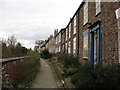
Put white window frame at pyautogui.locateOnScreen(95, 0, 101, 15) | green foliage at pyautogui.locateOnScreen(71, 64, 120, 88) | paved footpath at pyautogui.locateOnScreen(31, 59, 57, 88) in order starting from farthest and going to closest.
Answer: white window frame at pyautogui.locateOnScreen(95, 0, 101, 15) → paved footpath at pyautogui.locateOnScreen(31, 59, 57, 88) → green foliage at pyautogui.locateOnScreen(71, 64, 120, 88)

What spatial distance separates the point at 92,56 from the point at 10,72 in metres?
5.34

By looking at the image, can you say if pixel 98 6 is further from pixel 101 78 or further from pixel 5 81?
pixel 5 81

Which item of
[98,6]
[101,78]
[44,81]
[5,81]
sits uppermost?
[98,6]

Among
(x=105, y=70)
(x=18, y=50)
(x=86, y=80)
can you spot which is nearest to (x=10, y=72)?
(x=86, y=80)

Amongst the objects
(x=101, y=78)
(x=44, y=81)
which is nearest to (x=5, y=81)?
(x=44, y=81)

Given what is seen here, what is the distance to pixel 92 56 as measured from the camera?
1080 centimetres

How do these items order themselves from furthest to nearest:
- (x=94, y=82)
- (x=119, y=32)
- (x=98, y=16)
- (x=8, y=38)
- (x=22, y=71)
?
(x=8, y=38) → (x=98, y=16) → (x=22, y=71) → (x=119, y=32) → (x=94, y=82)

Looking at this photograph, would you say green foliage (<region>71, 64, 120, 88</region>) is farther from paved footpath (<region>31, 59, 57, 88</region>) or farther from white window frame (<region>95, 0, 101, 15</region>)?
white window frame (<region>95, 0, 101, 15</region>)

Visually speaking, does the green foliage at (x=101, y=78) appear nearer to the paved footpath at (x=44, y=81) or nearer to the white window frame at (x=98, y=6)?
the paved footpath at (x=44, y=81)

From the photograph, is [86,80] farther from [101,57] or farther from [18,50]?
[18,50]

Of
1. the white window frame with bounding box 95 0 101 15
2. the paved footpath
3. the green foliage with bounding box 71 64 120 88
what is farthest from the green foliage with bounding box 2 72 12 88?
the white window frame with bounding box 95 0 101 15

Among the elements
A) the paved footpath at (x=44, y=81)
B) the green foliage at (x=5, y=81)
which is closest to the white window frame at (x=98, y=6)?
the paved footpath at (x=44, y=81)

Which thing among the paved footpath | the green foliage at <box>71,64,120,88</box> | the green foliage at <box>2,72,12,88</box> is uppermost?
the green foliage at <box>71,64,120,88</box>

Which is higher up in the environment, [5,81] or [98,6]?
[98,6]
